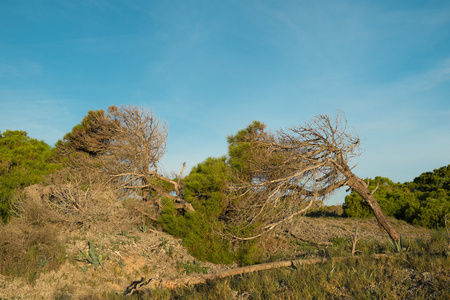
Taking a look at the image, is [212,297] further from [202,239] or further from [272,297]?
[202,239]

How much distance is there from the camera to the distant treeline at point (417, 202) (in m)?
15.5

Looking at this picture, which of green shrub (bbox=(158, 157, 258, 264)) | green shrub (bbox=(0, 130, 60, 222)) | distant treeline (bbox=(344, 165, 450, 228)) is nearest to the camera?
green shrub (bbox=(158, 157, 258, 264))

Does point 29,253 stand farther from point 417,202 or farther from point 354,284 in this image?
point 417,202

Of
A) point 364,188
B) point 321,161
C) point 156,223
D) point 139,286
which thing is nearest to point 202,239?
point 156,223

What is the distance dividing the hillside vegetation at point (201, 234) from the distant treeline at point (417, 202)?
4.8 inches

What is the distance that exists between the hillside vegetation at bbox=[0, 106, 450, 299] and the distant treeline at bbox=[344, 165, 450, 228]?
12 cm

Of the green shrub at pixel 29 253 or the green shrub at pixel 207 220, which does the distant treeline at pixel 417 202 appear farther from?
the green shrub at pixel 29 253

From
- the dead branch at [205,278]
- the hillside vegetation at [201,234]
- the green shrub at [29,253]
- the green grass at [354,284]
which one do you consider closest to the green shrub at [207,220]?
the hillside vegetation at [201,234]

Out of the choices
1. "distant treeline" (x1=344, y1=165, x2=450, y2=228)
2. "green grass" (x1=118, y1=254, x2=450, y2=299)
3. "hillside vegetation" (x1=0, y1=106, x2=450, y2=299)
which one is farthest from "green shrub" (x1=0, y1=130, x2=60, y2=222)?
"distant treeline" (x1=344, y1=165, x2=450, y2=228)

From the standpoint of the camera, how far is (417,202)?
17516mm

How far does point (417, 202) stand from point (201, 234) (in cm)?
1368

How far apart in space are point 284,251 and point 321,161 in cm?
369

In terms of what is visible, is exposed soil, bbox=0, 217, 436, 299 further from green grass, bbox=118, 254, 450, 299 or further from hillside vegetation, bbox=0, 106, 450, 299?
green grass, bbox=118, 254, 450, 299

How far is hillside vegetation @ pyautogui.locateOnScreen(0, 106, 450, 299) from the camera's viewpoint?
214 inches
